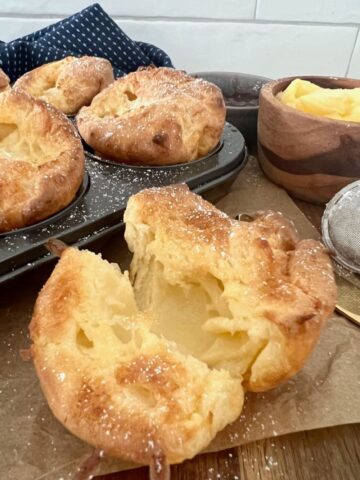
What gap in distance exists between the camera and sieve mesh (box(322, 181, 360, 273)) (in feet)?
4.31

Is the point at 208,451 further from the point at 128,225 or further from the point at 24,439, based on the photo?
the point at 128,225

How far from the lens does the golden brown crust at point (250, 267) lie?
87 cm

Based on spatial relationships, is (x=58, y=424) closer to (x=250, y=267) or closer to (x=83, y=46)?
(x=250, y=267)

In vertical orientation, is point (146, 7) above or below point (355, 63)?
above

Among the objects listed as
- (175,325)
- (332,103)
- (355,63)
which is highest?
(332,103)

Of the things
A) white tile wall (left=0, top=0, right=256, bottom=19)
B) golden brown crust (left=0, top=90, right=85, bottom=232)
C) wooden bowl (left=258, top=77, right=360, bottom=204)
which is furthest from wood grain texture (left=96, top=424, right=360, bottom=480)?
white tile wall (left=0, top=0, right=256, bottom=19)

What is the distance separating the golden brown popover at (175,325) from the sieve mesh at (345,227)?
0.99 feet

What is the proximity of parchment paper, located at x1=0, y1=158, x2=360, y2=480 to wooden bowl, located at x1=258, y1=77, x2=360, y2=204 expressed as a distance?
0.52 meters

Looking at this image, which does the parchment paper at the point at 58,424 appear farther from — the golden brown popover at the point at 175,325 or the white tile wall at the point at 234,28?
the white tile wall at the point at 234,28

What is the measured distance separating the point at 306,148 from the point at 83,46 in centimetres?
122

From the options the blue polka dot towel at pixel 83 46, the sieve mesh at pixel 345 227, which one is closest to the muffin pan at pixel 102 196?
the sieve mesh at pixel 345 227

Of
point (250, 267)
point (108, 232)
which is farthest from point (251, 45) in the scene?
point (250, 267)

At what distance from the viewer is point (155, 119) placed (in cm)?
146

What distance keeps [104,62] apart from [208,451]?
4.75 feet
